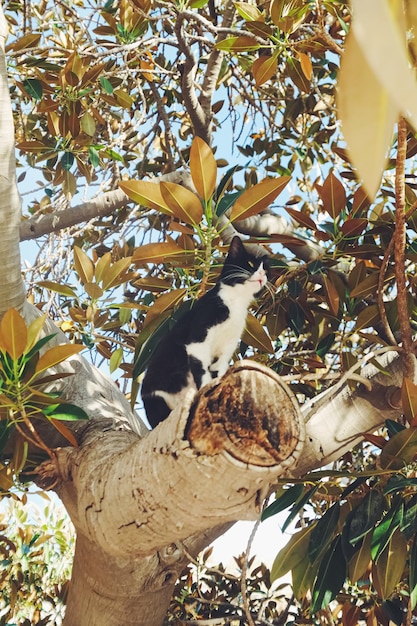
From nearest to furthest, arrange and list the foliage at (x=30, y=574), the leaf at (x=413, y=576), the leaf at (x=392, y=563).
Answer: the leaf at (x=413, y=576) < the leaf at (x=392, y=563) < the foliage at (x=30, y=574)

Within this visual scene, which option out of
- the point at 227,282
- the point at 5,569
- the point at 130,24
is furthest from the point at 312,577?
the point at 130,24

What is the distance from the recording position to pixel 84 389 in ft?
7.11

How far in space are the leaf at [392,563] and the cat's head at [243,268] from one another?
3.01 ft

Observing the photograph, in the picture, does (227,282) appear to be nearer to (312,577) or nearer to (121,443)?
(121,443)

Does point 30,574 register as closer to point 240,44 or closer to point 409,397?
point 409,397

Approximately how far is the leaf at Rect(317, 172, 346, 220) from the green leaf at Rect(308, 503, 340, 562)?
0.80 m

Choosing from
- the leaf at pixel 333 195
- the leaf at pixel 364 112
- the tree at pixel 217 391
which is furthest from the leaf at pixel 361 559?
the leaf at pixel 364 112

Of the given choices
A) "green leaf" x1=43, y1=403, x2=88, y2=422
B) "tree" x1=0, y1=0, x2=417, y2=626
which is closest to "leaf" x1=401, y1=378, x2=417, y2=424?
"tree" x1=0, y1=0, x2=417, y2=626

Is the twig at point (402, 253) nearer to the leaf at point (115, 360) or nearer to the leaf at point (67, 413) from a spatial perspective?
the leaf at point (67, 413)

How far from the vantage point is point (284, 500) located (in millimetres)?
1685

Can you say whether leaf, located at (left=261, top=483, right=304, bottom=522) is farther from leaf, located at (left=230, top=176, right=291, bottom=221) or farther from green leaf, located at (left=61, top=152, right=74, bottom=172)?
green leaf, located at (left=61, top=152, right=74, bottom=172)

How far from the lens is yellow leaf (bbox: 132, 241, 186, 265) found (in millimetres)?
1795

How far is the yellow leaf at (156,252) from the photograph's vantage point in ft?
5.89

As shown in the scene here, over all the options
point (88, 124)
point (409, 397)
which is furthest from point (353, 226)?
point (88, 124)
